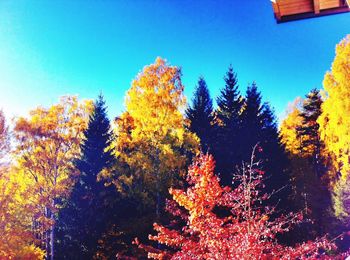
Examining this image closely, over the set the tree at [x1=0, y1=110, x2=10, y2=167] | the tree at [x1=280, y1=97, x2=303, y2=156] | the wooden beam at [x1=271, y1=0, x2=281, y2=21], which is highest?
the tree at [x1=280, y1=97, x2=303, y2=156]

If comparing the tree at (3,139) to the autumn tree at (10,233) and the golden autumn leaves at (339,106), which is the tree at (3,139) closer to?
the autumn tree at (10,233)

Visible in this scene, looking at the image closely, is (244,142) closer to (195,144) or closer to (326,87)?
(195,144)

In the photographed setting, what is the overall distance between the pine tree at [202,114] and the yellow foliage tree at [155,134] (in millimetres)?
2089

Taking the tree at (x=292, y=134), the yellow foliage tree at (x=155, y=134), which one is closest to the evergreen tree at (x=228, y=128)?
the yellow foliage tree at (x=155, y=134)

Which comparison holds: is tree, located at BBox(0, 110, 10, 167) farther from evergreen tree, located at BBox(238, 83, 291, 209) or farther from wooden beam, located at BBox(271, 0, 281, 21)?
wooden beam, located at BBox(271, 0, 281, 21)

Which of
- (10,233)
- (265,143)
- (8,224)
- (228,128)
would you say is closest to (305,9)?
(10,233)

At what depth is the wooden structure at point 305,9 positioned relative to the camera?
2785mm

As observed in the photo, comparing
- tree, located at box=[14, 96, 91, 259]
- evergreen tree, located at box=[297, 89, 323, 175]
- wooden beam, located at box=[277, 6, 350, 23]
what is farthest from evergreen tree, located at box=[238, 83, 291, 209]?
wooden beam, located at box=[277, 6, 350, 23]

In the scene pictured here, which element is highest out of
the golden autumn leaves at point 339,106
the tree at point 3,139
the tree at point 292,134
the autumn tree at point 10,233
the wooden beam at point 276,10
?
the tree at point 292,134

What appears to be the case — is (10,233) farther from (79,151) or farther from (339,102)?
(339,102)

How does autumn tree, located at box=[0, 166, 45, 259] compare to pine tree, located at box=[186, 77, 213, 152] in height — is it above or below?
below

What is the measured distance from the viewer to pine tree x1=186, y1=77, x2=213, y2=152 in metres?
20.4

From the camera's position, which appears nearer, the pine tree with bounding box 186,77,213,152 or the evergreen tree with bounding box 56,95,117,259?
the evergreen tree with bounding box 56,95,117,259

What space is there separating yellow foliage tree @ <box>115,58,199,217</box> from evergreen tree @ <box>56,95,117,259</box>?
3.67 ft
